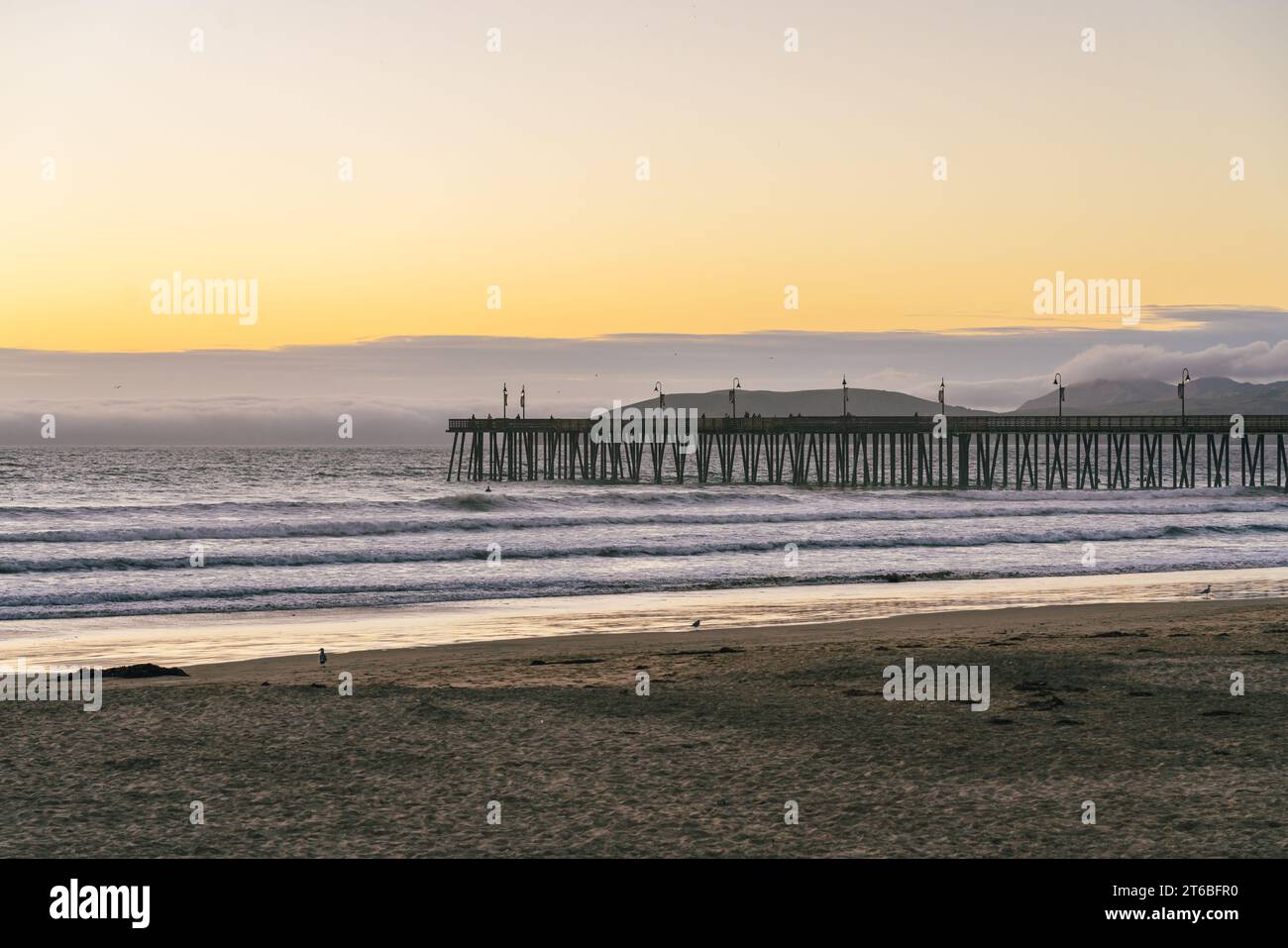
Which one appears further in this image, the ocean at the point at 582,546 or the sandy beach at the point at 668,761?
the ocean at the point at 582,546

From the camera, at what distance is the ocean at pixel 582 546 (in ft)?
82.5

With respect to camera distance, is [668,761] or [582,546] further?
[582,546]

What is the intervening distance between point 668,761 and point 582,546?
89.6 ft

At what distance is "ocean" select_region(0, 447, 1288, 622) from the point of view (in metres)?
25.2

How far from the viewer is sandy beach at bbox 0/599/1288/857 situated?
626 cm

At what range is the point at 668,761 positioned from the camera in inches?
317

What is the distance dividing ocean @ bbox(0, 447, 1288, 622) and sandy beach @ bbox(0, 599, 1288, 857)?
1191cm

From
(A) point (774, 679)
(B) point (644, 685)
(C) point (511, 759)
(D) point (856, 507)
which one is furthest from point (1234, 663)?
(D) point (856, 507)

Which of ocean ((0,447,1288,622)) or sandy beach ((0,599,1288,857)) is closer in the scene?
sandy beach ((0,599,1288,857))

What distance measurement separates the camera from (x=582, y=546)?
1390 inches

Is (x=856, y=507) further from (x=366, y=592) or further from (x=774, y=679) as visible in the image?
(x=774, y=679)

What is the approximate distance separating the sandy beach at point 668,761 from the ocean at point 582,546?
39.1 feet
